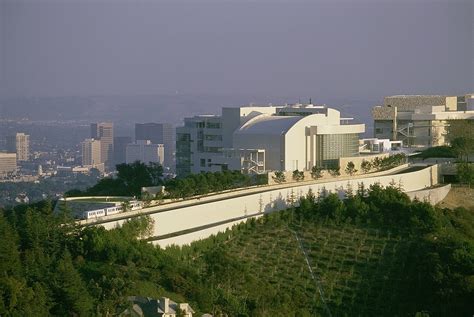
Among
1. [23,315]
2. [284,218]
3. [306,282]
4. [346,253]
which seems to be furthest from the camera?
[284,218]

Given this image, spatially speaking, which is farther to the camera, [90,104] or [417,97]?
[90,104]

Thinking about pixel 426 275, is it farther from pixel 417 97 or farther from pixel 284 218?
pixel 417 97

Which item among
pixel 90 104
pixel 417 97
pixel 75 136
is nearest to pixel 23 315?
pixel 417 97

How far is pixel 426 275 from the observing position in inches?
1257

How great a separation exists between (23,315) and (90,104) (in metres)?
125

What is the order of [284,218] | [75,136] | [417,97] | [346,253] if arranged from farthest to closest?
1. [75,136]
2. [417,97]
3. [284,218]
4. [346,253]

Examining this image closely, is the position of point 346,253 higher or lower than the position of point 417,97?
lower

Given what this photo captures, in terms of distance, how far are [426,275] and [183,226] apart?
651cm

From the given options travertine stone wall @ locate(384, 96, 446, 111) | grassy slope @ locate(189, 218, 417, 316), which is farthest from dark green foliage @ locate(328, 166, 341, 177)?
travertine stone wall @ locate(384, 96, 446, 111)

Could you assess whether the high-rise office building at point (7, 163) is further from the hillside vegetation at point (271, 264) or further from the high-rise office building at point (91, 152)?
the hillside vegetation at point (271, 264)

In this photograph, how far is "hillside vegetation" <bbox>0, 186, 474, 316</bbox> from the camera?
26.8 metres

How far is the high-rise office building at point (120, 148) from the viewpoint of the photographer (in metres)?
98.2

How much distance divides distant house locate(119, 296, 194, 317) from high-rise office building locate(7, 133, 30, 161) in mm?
69079

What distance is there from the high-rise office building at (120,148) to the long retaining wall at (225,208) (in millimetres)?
54625
